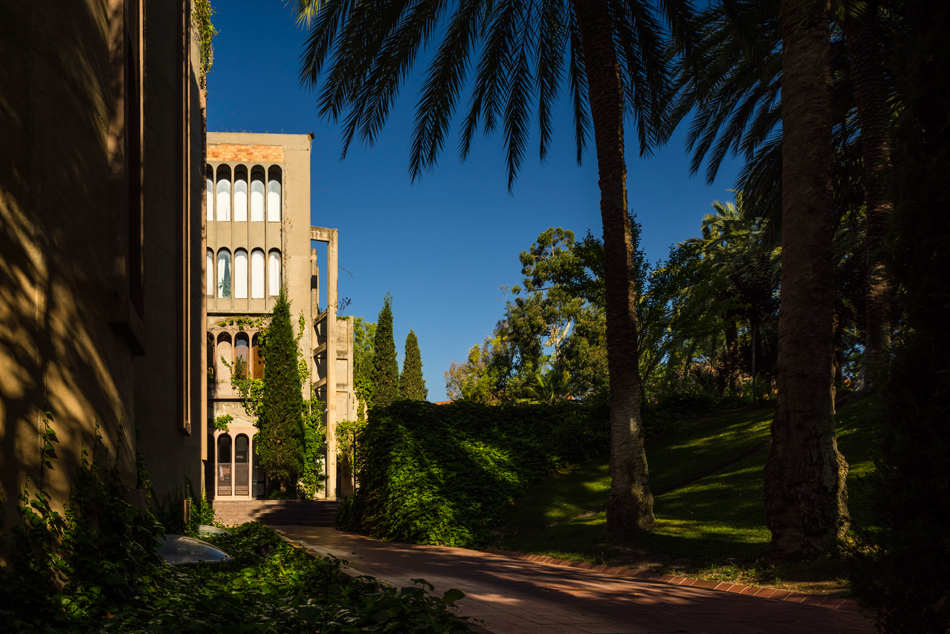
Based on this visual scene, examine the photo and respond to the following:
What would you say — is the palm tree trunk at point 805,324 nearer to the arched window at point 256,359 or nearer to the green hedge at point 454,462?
the green hedge at point 454,462

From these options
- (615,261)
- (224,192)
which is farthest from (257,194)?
(615,261)

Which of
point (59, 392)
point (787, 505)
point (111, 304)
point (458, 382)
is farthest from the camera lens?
point (458, 382)

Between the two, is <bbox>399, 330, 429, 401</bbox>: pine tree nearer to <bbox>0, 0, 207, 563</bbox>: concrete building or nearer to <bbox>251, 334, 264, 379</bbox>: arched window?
<bbox>251, 334, 264, 379</bbox>: arched window

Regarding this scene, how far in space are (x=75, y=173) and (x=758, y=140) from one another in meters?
17.8

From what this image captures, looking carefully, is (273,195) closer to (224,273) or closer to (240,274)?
(240,274)

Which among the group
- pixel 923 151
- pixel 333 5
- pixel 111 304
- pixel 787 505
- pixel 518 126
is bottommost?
pixel 787 505

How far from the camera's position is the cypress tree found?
26.9m

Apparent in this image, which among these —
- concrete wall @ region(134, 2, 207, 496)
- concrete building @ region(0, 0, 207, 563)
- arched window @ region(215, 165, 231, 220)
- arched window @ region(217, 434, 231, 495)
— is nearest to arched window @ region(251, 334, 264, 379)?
arched window @ region(217, 434, 231, 495)

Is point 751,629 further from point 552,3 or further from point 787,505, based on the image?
point 552,3

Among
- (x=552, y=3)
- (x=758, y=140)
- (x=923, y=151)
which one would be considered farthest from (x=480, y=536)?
(x=758, y=140)

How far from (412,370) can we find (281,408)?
19620 millimetres

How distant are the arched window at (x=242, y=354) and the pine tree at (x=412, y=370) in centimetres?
1690


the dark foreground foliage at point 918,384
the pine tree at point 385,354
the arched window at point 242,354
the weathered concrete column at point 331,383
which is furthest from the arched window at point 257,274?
the dark foreground foliage at point 918,384

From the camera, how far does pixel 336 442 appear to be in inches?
Result: 1171
